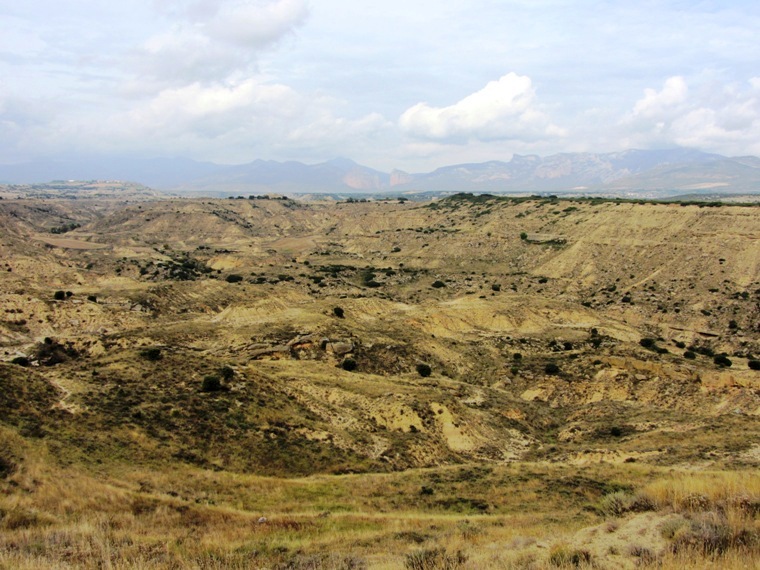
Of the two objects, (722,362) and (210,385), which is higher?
(210,385)

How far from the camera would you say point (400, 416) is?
96.0ft

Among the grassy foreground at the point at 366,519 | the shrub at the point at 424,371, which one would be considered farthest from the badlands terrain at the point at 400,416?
the shrub at the point at 424,371

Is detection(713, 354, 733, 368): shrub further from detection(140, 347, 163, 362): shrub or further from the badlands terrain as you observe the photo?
detection(140, 347, 163, 362): shrub

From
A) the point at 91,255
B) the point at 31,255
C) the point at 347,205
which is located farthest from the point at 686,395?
the point at 347,205

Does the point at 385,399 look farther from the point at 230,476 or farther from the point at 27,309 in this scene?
the point at 27,309

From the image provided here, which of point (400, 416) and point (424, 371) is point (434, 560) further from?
point (424, 371)

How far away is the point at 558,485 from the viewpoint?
65.6 feet

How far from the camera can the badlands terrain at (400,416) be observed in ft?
35.9

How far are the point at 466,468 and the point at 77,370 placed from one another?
2248 cm

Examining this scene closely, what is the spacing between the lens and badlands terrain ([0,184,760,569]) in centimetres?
1093

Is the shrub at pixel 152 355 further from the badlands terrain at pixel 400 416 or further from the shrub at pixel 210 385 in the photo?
the shrub at pixel 210 385

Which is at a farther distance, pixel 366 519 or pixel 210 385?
pixel 210 385

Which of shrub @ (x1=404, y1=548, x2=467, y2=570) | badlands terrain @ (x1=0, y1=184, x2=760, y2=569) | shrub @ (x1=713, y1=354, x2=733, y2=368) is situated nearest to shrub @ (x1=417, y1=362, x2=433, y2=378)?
badlands terrain @ (x1=0, y1=184, x2=760, y2=569)

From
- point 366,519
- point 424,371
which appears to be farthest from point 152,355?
point 366,519
